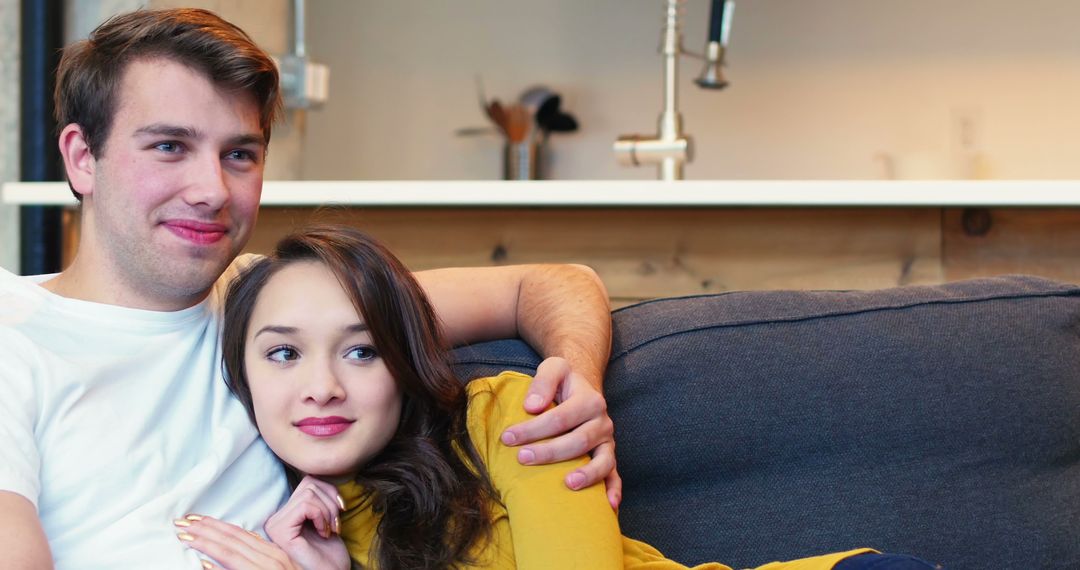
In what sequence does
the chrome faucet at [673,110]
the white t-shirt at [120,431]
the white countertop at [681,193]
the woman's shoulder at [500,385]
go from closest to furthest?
the white t-shirt at [120,431] → the woman's shoulder at [500,385] → the white countertop at [681,193] → the chrome faucet at [673,110]

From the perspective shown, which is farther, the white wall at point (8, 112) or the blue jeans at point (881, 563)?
the white wall at point (8, 112)

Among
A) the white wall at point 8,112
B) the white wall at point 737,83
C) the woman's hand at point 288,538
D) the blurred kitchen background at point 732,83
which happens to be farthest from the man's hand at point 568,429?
the white wall at point 737,83

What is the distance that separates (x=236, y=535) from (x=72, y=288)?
38 centimetres

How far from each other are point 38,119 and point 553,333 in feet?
4.92

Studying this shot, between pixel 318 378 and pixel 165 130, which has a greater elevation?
pixel 165 130

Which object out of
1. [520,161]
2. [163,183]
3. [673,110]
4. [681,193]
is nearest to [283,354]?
[163,183]

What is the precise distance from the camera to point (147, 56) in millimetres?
1281

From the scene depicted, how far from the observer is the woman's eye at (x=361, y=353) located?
A: 47.4 inches

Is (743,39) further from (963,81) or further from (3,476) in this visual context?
(3,476)

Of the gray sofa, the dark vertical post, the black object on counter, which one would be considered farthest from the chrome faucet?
the dark vertical post

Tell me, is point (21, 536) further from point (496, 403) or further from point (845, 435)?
point (845, 435)

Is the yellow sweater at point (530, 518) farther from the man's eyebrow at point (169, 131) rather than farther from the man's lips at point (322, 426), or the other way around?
the man's eyebrow at point (169, 131)

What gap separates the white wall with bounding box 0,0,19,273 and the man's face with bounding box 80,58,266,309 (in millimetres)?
1300

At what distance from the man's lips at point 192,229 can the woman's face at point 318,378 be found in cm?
13
